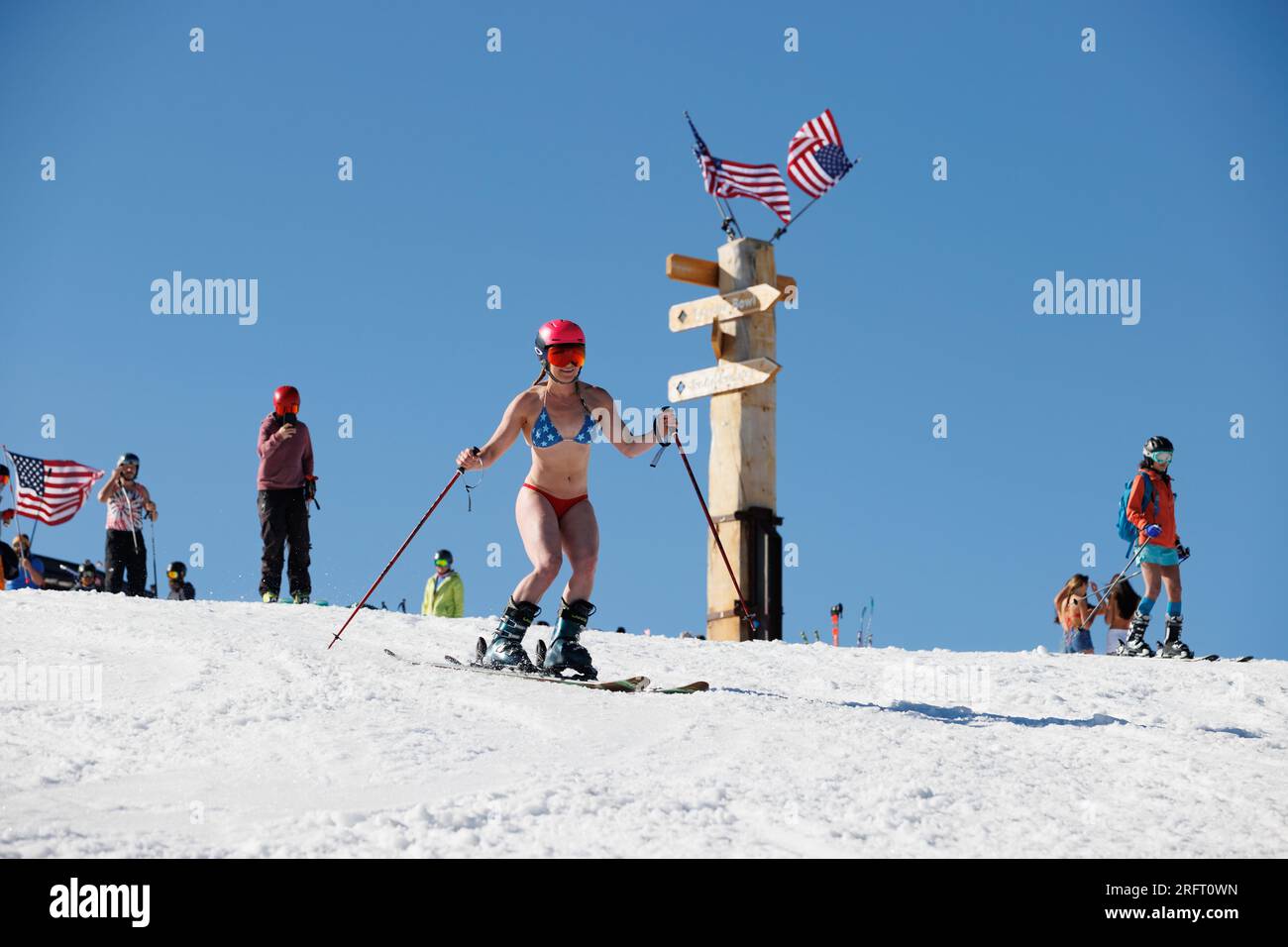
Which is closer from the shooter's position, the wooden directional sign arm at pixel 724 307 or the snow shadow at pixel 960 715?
the snow shadow at pixel 960 715

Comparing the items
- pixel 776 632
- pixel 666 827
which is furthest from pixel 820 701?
pixel 776 632

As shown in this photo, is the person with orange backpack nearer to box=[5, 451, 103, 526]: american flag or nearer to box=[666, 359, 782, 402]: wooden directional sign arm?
box=[666, 359, 782, 402]: wooden directional sign arm

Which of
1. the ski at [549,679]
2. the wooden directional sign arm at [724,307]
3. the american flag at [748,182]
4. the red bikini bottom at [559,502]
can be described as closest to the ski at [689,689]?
the ski at [549,679]

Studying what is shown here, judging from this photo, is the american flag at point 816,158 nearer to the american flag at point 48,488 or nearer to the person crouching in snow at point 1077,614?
the person crouching in snow at point 1077,614

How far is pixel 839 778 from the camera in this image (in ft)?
17.8

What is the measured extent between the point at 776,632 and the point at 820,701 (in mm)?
4845

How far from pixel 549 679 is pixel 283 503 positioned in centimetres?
494

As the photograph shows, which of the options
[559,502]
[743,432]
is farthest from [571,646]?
[743,432]

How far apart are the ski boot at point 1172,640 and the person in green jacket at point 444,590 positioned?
6.50m

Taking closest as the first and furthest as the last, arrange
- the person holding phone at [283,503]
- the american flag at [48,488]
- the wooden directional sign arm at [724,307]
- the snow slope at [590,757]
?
the snow slope at [590,757], the person holding phone at [283,503], the wooden directional sign arm at [724,307], the american flag at [48,488]

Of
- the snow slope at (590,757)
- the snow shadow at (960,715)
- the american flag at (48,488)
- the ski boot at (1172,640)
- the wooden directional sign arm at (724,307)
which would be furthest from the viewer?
the american flag at (48,488)

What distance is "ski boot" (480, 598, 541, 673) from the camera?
311 inches

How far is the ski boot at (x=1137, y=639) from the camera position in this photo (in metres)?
11.3
